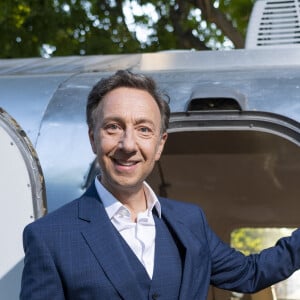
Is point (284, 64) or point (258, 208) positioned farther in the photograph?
point (258, 208)

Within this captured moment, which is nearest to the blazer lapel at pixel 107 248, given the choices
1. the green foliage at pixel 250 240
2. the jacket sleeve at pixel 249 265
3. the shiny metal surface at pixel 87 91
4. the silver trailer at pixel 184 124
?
the jacket sleeve at pixel 249 265

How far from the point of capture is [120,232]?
258 cm

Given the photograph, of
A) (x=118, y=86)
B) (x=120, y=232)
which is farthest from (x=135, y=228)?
(x=118, y=86)

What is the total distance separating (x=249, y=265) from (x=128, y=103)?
2.53 feet

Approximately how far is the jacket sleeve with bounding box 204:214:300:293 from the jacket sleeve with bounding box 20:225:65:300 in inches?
24.8

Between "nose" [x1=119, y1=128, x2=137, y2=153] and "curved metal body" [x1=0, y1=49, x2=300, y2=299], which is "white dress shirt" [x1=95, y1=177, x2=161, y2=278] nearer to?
"nose" [x1=119, y1=128, x2=137, y2=153]

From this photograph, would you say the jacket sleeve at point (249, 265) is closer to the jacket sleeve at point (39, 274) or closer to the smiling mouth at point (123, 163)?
the smiling mouth at point (123, 163)

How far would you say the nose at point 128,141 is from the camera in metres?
2.51

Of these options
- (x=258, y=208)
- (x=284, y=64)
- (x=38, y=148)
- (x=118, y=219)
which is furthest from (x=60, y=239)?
(x=258, y=208)

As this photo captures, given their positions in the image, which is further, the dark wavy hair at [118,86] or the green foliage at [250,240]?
the green foliage at [250,240]

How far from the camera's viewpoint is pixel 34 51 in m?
9.72

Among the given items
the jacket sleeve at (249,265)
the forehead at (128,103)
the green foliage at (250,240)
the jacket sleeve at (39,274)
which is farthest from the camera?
the green foliage at (250,240)

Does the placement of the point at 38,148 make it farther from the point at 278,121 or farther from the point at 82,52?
the point at 82,52

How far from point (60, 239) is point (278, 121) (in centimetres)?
146
